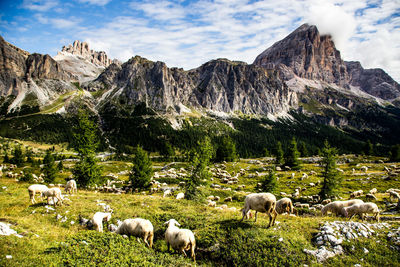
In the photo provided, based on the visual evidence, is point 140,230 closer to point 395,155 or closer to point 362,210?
point 362,210

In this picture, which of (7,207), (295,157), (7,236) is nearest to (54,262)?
(7,236)

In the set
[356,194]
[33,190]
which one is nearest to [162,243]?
[33,190]

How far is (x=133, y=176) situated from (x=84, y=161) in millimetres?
13536

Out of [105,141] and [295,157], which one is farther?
[105,141]

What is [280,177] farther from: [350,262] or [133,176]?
[350,262]

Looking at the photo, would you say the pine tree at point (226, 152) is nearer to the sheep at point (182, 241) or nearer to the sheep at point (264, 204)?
the sheep at point (264, 204)

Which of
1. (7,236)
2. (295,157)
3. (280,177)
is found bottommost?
(280,177)

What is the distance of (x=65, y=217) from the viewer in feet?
51.9

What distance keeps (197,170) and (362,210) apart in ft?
72.5

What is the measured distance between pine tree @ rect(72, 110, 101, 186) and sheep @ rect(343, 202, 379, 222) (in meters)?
38.6

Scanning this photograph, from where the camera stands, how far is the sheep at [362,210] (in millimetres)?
18922

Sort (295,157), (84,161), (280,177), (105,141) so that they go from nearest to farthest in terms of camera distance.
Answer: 1. (84,161)
2. (280,177)
3. (295,157)
4. (105,141)

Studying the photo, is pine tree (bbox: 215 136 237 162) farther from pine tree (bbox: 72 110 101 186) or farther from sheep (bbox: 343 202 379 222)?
sheep (bbox: 343 202 379 222)

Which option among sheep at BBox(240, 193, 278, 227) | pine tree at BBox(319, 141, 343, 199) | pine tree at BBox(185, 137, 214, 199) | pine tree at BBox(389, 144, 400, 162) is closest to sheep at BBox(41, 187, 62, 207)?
pine tree at BBox(185, 137, 214, 199)
